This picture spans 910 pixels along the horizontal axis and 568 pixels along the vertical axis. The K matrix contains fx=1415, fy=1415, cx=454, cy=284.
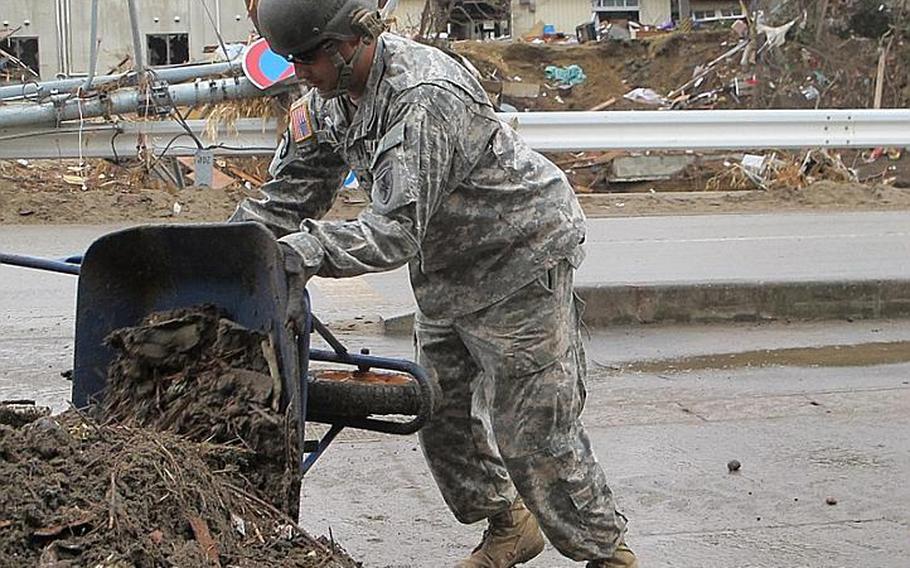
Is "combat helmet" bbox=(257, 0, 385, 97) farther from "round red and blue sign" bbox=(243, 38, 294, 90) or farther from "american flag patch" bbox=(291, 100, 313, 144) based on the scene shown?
"round red and blue sign" bbox=(243, 38, 294, 90)

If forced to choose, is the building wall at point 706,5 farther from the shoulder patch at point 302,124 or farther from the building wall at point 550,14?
the shoulder patch at point 302,124

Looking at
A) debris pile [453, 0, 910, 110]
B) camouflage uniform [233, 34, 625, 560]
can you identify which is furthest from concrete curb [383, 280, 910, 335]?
debris pile [453, 0, 910, 110]

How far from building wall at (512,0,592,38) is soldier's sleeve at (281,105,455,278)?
3079cm

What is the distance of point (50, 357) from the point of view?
7238 millimetres

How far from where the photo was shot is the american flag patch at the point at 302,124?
3.68 m

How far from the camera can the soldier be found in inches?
125

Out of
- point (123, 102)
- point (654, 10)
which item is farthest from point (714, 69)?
point (123, 102)

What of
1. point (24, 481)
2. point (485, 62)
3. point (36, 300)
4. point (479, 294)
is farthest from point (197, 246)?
point (485, 62)

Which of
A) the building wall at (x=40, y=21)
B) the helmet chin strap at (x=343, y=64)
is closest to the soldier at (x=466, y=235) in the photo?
the helmet chin strap at (x=343, y=64)

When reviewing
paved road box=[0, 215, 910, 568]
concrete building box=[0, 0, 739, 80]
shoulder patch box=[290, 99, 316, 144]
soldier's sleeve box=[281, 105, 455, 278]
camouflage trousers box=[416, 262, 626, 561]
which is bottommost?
paved road box=[0, 215, 910, 568]

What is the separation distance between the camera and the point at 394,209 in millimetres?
3039

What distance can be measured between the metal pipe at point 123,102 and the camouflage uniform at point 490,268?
807 centimetres

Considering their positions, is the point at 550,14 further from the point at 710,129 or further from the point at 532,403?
the point at 532,403

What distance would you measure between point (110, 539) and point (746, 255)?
8047 mm
